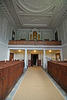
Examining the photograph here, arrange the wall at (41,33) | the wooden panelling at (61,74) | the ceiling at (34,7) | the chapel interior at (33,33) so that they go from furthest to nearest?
the wall at (41,33) → the ceiling at (34,7) → the chapel interior at (33,33) → the wooden panelling at (61,74)

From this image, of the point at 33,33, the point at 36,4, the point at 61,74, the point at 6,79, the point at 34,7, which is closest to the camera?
the point at 6,79

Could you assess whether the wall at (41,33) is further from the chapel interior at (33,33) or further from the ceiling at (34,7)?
the ceiling at (34,7)

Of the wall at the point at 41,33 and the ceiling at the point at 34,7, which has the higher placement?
the ceiling at the point at 34,7

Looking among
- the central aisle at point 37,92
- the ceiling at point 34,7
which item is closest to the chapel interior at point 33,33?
the ceiling at point 34,7

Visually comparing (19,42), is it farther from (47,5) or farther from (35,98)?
(35,98)

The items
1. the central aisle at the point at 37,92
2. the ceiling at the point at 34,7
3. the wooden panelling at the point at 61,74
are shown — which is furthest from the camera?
the ceiling at the point at 34,7

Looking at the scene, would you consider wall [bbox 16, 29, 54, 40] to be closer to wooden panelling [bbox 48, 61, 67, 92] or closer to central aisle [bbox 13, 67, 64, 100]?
wooden panelling [bbox 48, 61, 67, 92]

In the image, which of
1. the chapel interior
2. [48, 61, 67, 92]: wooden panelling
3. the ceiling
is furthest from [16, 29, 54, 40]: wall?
[48, 61, 67, 92]: wooden panelling

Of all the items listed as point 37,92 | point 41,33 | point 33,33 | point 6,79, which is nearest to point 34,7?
point 33,33

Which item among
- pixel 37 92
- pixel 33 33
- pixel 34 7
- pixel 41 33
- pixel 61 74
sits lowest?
pixel 37 92

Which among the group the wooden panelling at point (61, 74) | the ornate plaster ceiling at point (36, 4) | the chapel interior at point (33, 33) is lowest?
the wooden panelling at point (61, 74)

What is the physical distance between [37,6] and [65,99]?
7.36 meters

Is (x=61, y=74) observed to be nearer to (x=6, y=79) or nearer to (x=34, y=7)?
(x=6, y=79)

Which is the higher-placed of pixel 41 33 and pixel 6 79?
pixel 41 33
